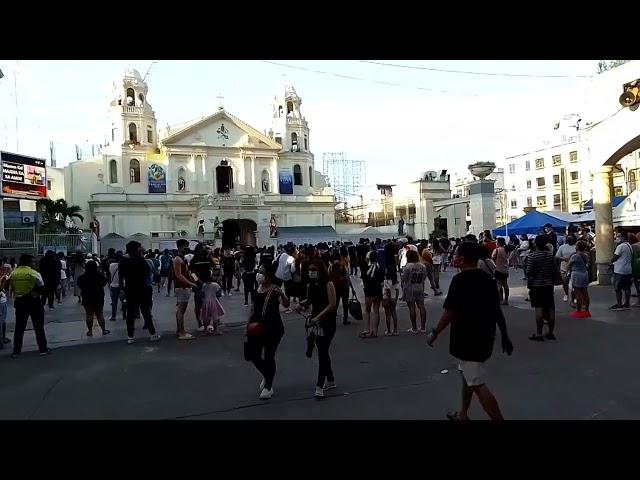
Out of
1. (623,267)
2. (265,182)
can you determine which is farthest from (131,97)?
(623,267)

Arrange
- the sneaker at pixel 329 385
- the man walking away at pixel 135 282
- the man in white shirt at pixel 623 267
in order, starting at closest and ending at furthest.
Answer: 1. the sneaker at pixel 329 385
2. the man walking away at pixel 135 282
3. the man in white shirt at pixel 623 267

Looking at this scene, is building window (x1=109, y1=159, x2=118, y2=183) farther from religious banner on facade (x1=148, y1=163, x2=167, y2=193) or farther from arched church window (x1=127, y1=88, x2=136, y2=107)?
arched church window (x1=127, y1=88, x2=136, y2=107)

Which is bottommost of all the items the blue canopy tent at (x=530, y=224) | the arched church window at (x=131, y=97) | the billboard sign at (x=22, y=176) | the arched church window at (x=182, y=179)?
the blue canopy tent at (x=530, y=224)

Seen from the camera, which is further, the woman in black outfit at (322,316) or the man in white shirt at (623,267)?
the man in white shirt at (623,267)

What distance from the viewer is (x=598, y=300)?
1245cm

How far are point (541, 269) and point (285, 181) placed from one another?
53552mm

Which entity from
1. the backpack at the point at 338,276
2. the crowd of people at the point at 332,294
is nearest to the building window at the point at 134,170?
the crowd of people at the point at 332,294

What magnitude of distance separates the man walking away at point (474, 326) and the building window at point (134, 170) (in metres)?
55.7

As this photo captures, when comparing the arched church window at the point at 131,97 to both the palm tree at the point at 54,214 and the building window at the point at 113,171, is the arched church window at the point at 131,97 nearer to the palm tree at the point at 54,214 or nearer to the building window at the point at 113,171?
the building window at the point at 113,171

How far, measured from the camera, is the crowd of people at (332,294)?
4723 mm

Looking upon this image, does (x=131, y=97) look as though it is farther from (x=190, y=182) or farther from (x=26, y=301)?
(x=26, y=301)
